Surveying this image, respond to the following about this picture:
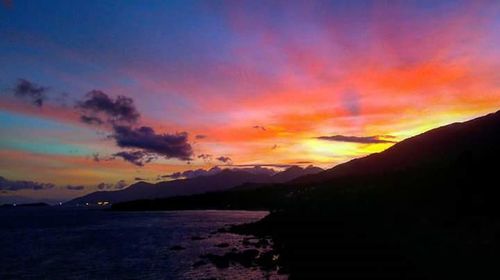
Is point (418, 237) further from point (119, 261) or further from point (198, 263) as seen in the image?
point (119, 261)

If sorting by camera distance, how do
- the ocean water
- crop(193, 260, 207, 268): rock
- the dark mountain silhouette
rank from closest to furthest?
the dark mountain silhouette → the ocean water → crop(193, 260, 207, 268): rock

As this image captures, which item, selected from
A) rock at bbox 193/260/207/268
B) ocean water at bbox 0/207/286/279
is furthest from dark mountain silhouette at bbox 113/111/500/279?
rock at bbox 193/260/207/268

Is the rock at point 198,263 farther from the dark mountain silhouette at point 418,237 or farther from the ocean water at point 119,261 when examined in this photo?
the dark mountain silhouette at point 418,237

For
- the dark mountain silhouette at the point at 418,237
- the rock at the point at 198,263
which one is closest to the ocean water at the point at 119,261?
the rock at the point at 198,263

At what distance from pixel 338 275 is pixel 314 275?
2.56 meters

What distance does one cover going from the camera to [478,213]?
212 feet

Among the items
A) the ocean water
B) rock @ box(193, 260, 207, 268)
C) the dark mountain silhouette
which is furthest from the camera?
rock @ box(193, 260, 207, 268)

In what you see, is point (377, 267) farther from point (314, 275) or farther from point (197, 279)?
point (197, 279)

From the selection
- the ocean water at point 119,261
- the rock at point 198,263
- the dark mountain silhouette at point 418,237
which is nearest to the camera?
the dark mountain silhouette at point 418,237

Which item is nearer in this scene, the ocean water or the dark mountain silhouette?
the dark mountain silhouette

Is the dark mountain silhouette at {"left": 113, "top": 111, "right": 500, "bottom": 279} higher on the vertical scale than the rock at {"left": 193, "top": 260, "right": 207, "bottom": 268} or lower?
higher

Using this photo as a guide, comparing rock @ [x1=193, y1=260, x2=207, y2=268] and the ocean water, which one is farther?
rock @ [x1=193, y1=260, x2=207, y2=268]

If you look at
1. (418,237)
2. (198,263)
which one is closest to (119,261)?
(198,263)

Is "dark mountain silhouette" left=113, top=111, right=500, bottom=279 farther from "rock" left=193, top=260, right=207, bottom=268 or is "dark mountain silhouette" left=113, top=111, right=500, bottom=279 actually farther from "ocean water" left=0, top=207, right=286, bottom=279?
"rock" left=193, top=260, right=207, bottom=268
